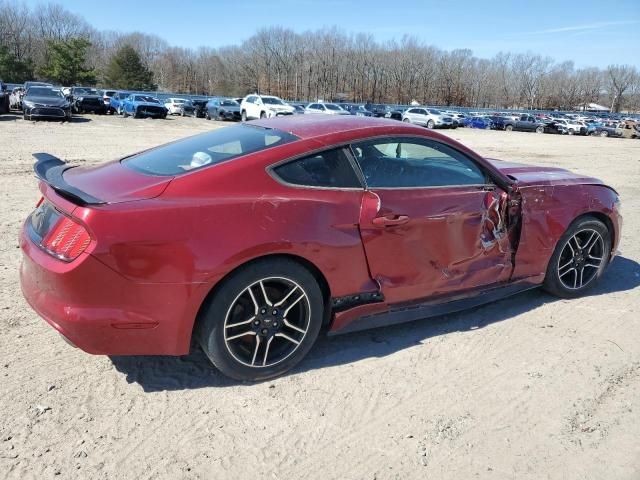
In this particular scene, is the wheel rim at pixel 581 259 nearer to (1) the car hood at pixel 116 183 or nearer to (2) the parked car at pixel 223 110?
(1) the car hood at pixel 116 183

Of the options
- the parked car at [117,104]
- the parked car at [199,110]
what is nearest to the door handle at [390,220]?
the parked car at [117,104]

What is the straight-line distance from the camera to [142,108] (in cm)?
3178

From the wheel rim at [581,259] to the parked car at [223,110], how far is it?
110 feet

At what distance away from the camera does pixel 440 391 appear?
3.08 m

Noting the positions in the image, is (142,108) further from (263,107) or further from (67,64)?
(67,64)

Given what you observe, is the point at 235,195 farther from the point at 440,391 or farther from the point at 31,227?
the point at 440,391

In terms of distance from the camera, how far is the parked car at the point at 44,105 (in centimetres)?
2266

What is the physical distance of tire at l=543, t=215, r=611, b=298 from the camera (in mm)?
4340

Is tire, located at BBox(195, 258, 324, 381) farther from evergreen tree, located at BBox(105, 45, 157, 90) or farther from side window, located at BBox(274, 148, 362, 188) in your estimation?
evergreen tree, located at BBox(105, 45, 157, 90)

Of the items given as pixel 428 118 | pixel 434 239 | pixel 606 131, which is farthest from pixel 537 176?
pixel 606 131

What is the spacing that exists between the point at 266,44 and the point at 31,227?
355ft

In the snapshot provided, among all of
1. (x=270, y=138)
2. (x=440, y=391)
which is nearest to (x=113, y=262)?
(x=270, y=138)

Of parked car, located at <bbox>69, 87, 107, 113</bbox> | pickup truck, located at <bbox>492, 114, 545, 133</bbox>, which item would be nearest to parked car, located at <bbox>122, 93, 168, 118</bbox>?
parked car, located at <bbox>69, 87, 107, 113</bbox>

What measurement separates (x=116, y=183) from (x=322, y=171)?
1.20m
